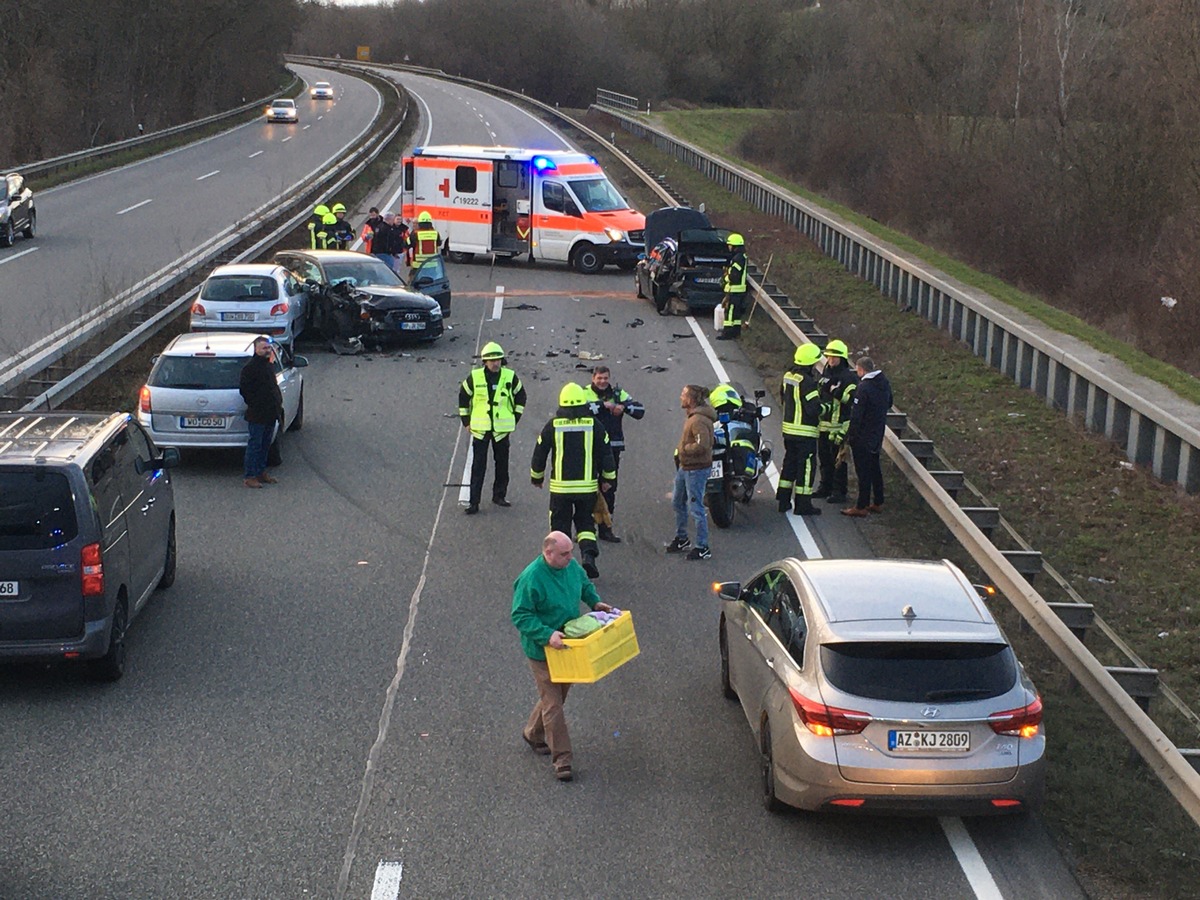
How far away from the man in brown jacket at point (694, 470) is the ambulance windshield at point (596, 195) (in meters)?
18.2

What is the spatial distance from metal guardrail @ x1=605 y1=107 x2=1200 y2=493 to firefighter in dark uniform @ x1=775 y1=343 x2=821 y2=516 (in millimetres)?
3718

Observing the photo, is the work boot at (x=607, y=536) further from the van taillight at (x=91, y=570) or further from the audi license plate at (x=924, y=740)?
the audi license plate at (x=924, y=740)

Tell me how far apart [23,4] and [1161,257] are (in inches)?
1801

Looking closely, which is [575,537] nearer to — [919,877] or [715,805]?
[715,805]

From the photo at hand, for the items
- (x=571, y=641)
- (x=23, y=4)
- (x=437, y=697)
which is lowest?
(x=437, y=697)

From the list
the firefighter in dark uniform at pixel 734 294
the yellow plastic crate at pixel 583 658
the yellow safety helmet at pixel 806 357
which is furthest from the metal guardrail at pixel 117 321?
the yellow plastic crate at pixel 583 658

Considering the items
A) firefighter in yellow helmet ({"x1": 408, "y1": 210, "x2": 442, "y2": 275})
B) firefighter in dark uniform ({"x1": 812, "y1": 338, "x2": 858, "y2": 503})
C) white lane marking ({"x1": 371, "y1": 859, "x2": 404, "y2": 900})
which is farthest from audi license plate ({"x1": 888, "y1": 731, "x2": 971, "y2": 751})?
firefighter in yellow helmet ({"x1": 408, "y1": 210, "x2": 442, "y2": 275})

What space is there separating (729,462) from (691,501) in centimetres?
107

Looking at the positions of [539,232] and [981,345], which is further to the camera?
[539,232]

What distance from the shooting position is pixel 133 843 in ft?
24.4

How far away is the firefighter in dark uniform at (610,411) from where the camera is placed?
13.2m

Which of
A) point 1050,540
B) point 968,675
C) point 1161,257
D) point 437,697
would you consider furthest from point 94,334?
point 1161,257

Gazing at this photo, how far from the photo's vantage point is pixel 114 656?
9711 millimetres

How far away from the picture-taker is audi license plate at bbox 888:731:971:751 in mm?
7422
